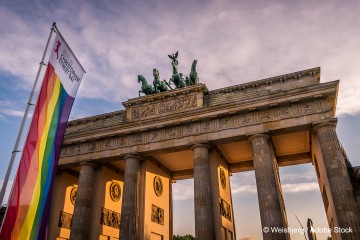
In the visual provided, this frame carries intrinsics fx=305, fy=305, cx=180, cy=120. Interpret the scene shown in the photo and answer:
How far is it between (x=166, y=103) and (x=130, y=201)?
7.69 meters

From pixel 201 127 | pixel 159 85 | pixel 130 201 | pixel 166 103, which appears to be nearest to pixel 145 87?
pixel 159 85

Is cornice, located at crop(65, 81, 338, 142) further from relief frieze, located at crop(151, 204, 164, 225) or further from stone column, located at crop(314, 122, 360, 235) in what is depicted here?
relief frieze, located at crop(151, 204, 164, 225)

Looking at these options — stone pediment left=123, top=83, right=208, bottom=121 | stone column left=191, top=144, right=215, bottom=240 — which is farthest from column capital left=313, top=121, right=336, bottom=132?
stone pediment left=123, top=83, right=208, bottom=121

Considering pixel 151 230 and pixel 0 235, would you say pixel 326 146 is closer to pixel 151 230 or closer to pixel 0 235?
pixel 151 230

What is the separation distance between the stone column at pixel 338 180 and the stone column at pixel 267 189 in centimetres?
290

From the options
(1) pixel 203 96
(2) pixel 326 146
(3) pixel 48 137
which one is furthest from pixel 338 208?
(3) pixel 48 137

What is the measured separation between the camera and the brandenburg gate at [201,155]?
1811cm

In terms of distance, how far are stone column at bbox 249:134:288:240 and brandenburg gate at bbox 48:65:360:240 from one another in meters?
0.06

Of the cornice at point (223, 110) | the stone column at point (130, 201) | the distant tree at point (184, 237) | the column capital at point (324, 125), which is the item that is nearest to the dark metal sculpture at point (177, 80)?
the cornice at point (223, 110)

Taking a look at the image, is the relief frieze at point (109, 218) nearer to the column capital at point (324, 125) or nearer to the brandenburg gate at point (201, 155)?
the brandenburg gate at point (201, 155)

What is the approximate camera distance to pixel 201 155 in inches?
806

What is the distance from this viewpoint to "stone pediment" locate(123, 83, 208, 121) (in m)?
22.6

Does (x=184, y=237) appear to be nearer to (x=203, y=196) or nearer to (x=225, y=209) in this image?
(x=225, y=209)

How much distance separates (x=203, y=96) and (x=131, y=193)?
8.69 metres
